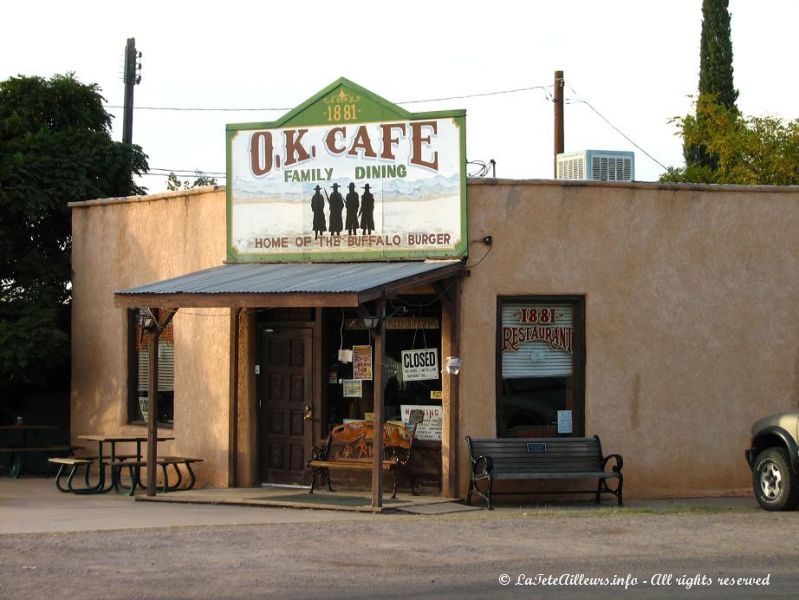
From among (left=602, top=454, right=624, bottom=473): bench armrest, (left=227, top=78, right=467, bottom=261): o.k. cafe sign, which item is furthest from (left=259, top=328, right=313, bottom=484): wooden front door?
(left=602, top=454, right=624, bottom=473): bench armrest

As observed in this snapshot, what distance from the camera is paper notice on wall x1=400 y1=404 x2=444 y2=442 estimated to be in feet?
52.3

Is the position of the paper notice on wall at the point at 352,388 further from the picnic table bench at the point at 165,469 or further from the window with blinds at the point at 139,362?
the window with blinds at the point at 139,362

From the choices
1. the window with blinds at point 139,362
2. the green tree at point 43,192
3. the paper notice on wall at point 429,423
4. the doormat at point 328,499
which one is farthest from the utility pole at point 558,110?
the doormat at point 328,499

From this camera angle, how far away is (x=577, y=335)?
16.2 m

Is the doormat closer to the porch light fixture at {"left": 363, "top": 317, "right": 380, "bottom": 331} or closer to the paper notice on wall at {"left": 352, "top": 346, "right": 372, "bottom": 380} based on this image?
the paper notice on wall at {"left": 352, "top": 346, "right": 372, "bottom": 380}

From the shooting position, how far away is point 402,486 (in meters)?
16.1

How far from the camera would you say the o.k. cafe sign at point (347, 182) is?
1581cm

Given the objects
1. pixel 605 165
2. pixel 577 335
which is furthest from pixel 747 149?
pixel 577 335

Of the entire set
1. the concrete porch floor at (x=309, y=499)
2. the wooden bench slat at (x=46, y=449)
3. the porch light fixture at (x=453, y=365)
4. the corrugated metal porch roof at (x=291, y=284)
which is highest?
the corrugated metal porch roof at (x=291, y=284)

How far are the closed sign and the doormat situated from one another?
162cm

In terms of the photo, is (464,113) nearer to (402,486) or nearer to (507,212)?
(507,212)

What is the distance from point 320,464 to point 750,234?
630cm

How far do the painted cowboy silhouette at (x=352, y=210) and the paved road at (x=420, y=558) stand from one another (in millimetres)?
3855

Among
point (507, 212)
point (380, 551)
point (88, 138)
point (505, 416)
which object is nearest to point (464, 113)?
point (507, 212)
